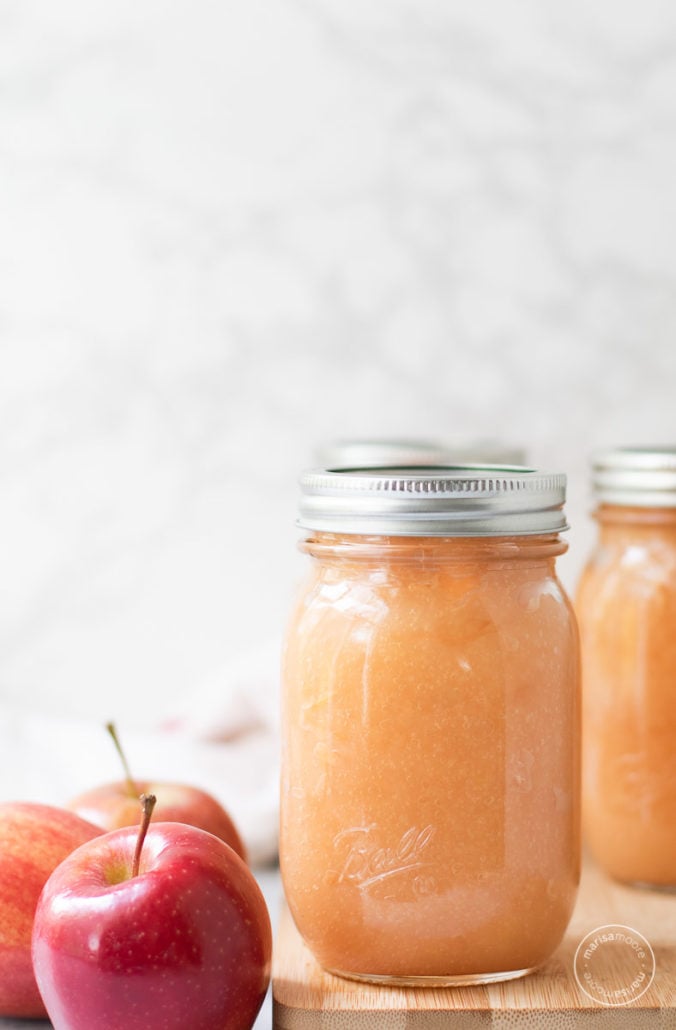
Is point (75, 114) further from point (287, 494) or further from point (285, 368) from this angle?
point (287, 494)

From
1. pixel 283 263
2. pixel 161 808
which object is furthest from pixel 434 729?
pixel 283 263

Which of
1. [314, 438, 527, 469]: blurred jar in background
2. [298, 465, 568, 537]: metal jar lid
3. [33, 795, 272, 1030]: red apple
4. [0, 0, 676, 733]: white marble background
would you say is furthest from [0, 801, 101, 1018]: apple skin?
[0, 0, 676, 733]: white marble background

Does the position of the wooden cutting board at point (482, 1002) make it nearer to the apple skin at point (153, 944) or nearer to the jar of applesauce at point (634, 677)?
the apple skin at point (153, 944)

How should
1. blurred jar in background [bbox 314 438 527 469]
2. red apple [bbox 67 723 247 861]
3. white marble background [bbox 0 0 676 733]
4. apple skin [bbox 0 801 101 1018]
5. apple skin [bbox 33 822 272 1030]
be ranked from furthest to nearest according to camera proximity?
white marble background [bbox 0 0 676 733] → blurred jar in background [bbox 314 438 527 469] → red apple [bbox 67 723 247 861] → apple skin [bbox 0 801 101 1018] → apple skin [bbox 33 822 272 1030]

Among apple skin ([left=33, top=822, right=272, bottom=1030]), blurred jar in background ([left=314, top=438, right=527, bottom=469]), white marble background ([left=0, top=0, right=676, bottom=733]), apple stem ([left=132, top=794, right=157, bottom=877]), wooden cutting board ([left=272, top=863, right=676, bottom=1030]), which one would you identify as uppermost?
white marble background ([left=0, top=0, right=676, bottom=733])

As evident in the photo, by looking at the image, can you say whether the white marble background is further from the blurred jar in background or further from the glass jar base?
the glass jar base

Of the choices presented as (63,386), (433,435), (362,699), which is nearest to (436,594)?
(362,699)

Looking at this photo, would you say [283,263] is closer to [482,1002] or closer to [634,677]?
[634,677]
